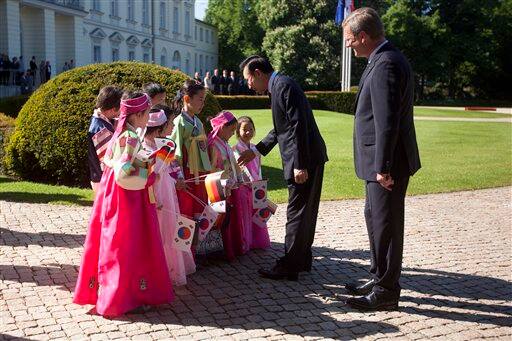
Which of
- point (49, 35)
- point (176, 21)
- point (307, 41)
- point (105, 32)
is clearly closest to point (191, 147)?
point (49, 35)

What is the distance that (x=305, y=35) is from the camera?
43.7 m

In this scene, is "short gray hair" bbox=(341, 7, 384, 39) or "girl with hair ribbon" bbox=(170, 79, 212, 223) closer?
"short gray hair" bbox=(341, 7, 384, 39)

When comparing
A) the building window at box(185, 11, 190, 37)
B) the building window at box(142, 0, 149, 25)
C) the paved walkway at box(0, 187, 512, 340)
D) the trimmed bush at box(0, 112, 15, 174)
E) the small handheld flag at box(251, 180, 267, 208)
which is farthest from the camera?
the building window at box(185, 11, 190, 37)

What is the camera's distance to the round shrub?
9484 mm

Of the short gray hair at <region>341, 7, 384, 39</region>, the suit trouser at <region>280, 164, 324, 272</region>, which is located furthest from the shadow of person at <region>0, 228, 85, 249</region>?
the short gray hair at <region>341, 7, 384, 39</region>

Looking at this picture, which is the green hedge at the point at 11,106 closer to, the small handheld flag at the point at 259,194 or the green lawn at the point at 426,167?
the green lawn at the point at 426,167

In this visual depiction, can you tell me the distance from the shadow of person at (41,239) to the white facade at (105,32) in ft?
82.3

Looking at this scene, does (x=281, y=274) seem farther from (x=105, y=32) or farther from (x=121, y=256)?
(x=105, y=32)

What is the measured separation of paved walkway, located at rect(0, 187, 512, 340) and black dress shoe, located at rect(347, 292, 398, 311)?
65 mm

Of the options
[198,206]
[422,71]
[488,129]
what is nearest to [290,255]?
[198,206]

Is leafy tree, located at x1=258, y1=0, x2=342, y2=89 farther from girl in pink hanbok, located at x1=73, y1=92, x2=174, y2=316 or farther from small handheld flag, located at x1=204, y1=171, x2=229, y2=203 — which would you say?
girl in pink hanbok, located at x1=73, y1=92, x2=174, y2=316

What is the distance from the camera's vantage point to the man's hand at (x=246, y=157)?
18.9 ft

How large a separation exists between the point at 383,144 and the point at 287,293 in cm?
158

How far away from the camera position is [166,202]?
15.9 ft
